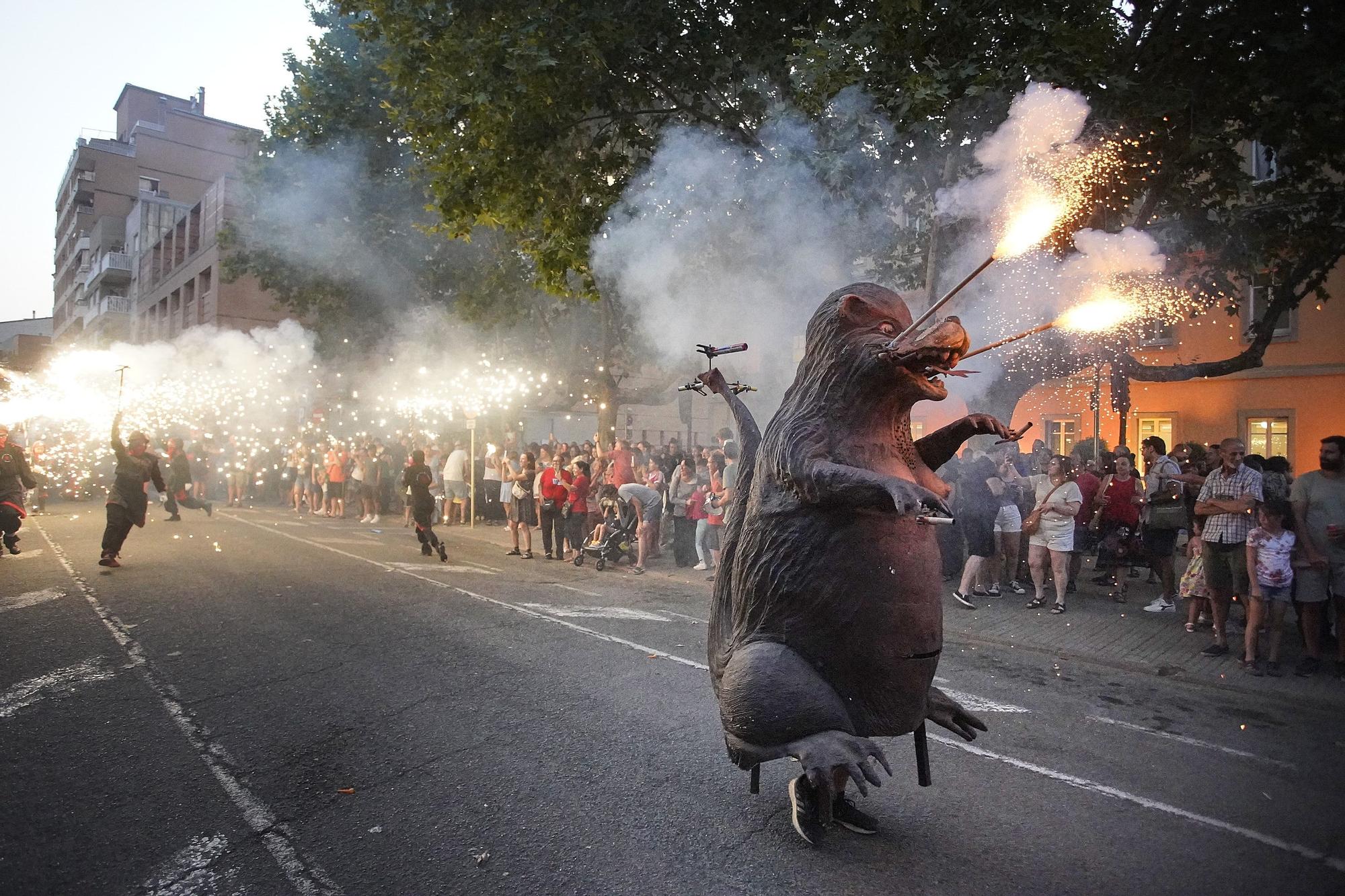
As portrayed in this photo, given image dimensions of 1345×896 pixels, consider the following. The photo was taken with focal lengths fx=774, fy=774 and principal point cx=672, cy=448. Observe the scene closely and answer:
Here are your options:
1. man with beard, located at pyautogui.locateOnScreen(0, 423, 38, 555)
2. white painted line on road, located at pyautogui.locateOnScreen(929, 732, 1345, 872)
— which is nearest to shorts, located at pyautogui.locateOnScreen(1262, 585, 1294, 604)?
white painted line on road, located at pyautogui.locateOnScreen(929, 732, 1345, 872)

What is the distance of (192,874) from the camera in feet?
9.95

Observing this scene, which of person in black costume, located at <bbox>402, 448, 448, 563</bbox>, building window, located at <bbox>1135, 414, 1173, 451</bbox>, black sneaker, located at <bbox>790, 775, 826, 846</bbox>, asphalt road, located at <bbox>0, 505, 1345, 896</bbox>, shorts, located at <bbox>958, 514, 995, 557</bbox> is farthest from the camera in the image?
building window, located at <bbox>1135, 414, 1173, 451</bbox>

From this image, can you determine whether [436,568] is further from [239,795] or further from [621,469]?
[239,795]

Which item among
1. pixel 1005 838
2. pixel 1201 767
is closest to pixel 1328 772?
pixel 1201 767

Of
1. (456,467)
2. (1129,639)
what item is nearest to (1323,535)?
(1129,639)

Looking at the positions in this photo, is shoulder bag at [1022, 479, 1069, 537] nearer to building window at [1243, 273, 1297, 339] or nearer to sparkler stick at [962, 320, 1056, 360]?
sparkler stick at [962, 320, 1056, 360]

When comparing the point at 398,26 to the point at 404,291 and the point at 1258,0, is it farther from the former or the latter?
the point at 404,291

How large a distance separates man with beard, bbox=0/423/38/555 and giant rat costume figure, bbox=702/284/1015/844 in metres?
12.0

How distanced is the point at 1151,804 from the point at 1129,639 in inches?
164

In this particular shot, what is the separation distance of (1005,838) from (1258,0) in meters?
8.53

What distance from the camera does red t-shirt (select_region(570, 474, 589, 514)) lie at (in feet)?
40.6

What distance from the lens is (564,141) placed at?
1074 centimetres

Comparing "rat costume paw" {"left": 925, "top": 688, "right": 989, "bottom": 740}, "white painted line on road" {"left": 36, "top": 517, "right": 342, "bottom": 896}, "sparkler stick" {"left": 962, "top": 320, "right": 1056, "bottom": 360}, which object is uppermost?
"sparkler stick" {"left": 962, "top": 320, "right": 1056, "bottom": 360}

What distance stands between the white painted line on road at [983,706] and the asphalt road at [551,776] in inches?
1.1
